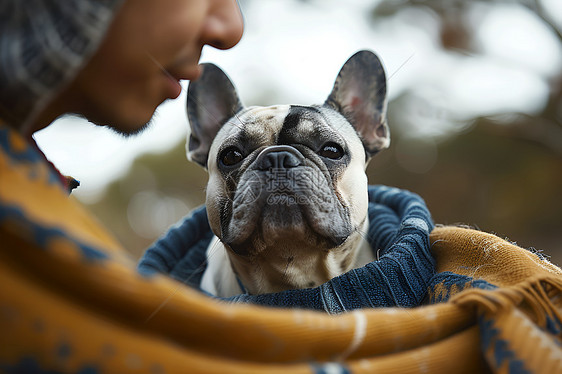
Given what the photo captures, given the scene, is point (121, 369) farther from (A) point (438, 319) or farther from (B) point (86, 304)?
(A) point (438, 319)

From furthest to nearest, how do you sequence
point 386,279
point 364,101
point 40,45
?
1. point 364,101
2. point 386,279
3. point 40,45

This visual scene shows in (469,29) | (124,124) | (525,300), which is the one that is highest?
(124,124)

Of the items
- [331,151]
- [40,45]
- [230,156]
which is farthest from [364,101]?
[40,45]

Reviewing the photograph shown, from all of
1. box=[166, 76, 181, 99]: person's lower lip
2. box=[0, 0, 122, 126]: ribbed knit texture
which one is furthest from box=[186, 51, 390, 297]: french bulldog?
box=[0, 0, 122, 126]: ribbed knit texture

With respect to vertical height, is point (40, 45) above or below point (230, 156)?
above

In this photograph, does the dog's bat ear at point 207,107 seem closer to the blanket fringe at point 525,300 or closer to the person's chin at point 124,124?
the person's chin at point 124,124

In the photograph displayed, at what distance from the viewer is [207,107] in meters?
1.35

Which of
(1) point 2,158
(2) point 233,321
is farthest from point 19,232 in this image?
(2) point 233,321

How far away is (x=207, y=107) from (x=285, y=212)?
55 cm

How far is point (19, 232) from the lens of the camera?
38 cm

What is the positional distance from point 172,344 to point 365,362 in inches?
8.0

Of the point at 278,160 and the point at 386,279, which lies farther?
the point at 278,160

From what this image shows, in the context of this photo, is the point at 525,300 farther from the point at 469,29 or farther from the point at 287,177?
the point at 469,29

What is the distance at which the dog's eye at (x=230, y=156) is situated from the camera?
1132 mm
